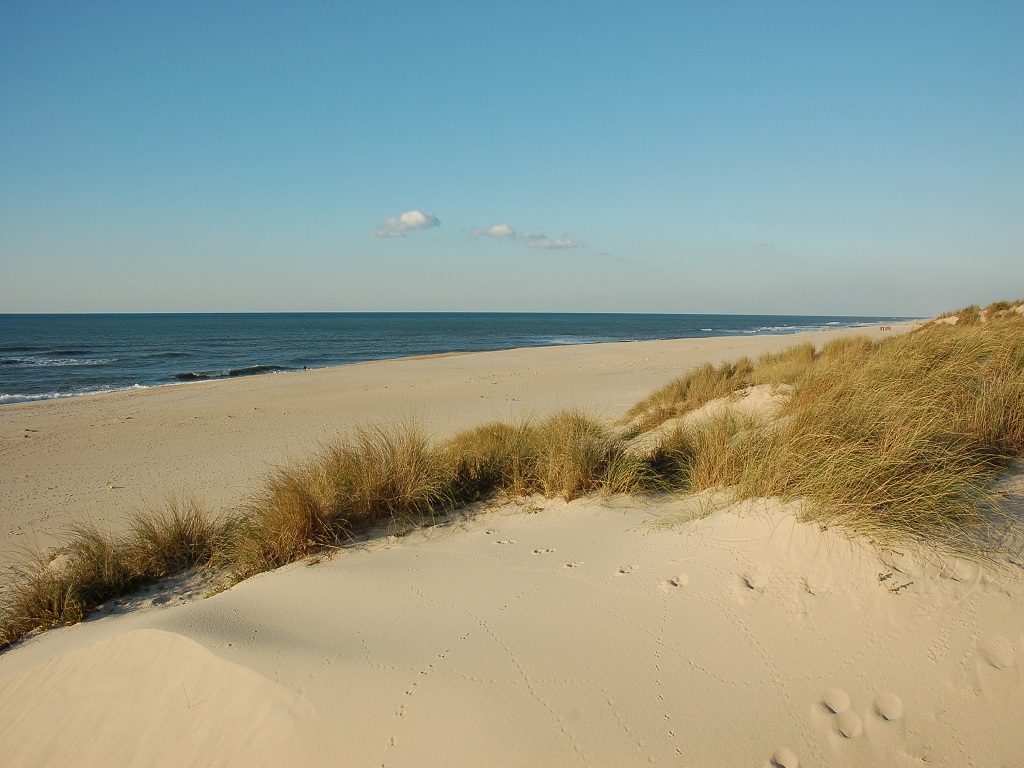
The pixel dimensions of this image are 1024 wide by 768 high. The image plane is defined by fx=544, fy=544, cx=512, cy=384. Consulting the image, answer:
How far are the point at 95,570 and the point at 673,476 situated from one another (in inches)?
202

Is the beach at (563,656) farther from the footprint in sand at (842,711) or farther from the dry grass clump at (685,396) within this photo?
the dry grass clump at (685,396)

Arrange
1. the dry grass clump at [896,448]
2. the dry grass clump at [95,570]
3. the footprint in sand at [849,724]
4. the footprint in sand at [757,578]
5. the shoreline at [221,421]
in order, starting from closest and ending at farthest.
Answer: the footprint in sand at [849,724] → the footprint in sand at [757,578] → the dry grass clump at [896,448] → the dry grass clump at [95,570] → the shoreline at [221,421]

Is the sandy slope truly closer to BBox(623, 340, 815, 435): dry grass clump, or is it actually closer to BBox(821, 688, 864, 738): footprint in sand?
BBox(821, 688, 864, 738): footprint in sand

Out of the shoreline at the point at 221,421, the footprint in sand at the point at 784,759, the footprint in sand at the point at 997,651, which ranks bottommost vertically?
the shoreline at the point at 221,421

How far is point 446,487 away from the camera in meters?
5.23

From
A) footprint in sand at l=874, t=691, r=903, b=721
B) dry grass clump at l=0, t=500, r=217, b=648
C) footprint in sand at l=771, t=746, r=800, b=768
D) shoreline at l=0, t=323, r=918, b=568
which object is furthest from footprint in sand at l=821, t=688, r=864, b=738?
shoreline at l=0, t=323, r=918, b=568

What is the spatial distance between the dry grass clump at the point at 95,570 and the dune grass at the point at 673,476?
1 centimetres

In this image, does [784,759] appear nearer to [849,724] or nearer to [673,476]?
[849,724]

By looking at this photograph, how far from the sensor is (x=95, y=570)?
4535mm

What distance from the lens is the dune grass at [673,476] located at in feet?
11.4

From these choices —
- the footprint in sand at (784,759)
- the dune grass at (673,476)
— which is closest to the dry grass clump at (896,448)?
the dune grass at (673,476)

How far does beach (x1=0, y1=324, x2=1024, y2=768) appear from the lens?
2.36 m

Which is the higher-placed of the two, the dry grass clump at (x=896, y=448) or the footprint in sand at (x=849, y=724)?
the dry grass clump at (x=896, y=448)

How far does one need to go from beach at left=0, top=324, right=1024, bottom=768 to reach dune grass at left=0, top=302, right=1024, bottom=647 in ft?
0.90
